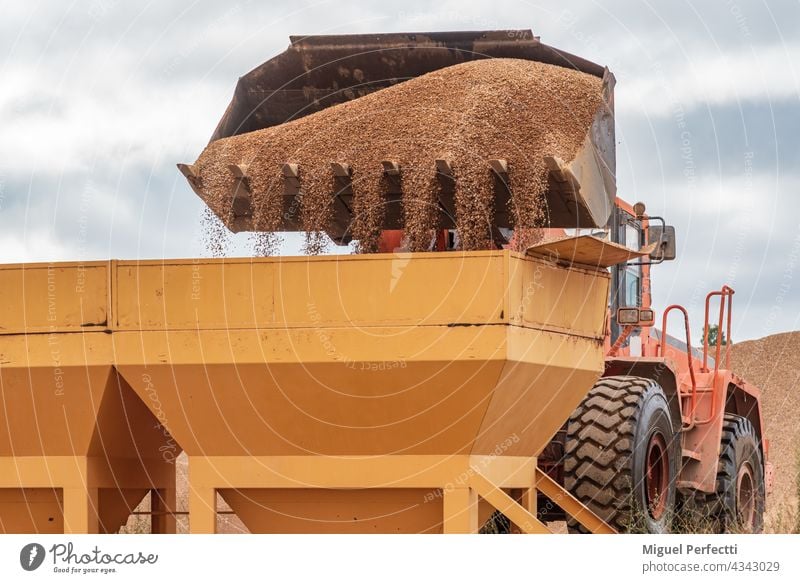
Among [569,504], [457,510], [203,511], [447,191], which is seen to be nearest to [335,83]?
[447,191]

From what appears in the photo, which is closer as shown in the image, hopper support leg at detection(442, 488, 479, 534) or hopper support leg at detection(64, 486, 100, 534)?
hopper support leg at detection(442, 488, 479, 534)

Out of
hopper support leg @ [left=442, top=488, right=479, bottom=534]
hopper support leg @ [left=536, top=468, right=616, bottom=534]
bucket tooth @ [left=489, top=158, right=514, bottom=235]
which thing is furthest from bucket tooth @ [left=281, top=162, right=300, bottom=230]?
hopper support leg @ [left=442, top=488, right=479, bottom=534]

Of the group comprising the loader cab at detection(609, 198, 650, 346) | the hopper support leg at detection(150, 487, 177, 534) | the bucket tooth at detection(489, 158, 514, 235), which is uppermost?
the bucket tooth at detection(489, 158, 514, 235)

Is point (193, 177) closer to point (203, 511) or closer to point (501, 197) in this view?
point (501, 197)

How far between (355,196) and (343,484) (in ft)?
6.28

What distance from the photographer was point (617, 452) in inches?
286

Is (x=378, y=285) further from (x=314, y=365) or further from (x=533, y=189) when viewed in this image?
(x=533, y=189)

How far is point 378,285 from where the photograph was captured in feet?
18.4

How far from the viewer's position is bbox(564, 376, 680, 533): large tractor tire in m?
7.22

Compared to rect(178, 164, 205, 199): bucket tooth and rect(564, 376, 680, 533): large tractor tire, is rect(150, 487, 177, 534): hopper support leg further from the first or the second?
rect(564, 376, 680, 533): large tractor tire

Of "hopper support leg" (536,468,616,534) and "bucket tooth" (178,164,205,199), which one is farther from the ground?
"bucket tooth" (178,164,205,199)

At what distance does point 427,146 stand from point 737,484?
13.0 ft

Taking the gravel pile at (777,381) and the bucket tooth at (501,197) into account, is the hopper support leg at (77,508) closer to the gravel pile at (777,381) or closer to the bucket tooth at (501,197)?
the bucket tooth at (501,197)

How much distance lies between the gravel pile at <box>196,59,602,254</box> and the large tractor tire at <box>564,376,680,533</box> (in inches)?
48.5
